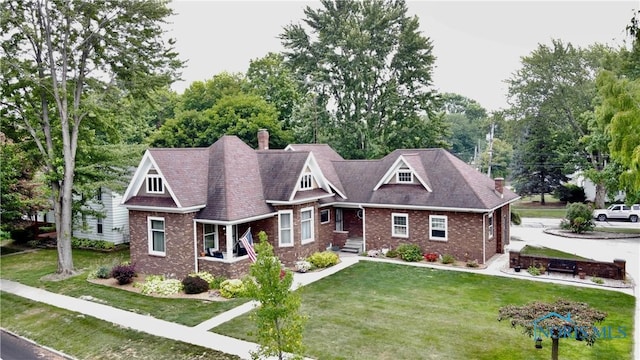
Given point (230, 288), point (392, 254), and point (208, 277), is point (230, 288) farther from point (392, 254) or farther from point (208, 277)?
point (392, 254)

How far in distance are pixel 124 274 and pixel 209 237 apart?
3.84 metres

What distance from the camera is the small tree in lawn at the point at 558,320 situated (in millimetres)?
9234

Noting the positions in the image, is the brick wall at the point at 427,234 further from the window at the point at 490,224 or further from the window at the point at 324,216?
the window at the point at 324,216

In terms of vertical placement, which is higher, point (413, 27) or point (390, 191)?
point (413, 27)

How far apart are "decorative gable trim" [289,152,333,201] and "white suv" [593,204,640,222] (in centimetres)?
2431

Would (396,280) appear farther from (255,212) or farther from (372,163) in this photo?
(372,163)

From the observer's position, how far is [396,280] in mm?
19438

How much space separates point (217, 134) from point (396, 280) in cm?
2827

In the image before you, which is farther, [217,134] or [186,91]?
[186,91]

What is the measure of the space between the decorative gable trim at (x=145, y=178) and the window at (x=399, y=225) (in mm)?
11017

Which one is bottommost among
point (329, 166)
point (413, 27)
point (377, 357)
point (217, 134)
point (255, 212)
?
point (377, 357)

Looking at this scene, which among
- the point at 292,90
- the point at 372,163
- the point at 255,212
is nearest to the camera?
the point at 255,212

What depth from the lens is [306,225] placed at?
916 inches

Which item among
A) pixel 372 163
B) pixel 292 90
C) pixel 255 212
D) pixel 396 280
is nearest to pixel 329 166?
pixel 372 163
